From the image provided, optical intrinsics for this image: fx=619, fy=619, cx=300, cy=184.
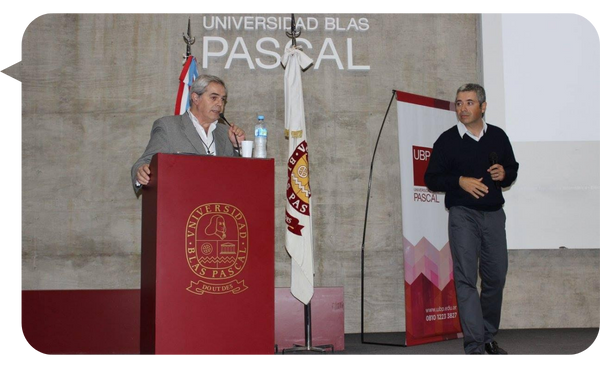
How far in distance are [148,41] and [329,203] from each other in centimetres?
221

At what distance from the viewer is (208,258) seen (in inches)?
105

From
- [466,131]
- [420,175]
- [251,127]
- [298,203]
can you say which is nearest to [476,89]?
[466,131]

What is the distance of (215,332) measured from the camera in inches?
104

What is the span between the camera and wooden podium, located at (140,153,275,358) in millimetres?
2598

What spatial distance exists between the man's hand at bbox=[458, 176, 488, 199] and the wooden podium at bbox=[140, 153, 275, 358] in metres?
1.58

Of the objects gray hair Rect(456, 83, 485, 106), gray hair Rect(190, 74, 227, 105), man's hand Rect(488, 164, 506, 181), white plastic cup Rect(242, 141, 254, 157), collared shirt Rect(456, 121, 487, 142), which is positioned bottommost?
man's hand Rect(488, 164, 506, 181)

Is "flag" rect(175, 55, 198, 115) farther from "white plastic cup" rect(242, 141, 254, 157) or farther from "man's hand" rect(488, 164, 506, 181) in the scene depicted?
"man's hand" rect(488, 164, 506, 181)

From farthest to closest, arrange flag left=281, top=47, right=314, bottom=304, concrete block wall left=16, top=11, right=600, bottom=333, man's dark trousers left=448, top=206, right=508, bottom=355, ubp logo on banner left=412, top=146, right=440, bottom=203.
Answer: concrete block wall left=16, top=11, right=600, bottom=333, ubp logo on banner left=412, top=146, right=440, bottom=203, flag left=281, top=47, right=314, bottom=304, man's dark trousers left=448, top=206, right=508, bottom=355

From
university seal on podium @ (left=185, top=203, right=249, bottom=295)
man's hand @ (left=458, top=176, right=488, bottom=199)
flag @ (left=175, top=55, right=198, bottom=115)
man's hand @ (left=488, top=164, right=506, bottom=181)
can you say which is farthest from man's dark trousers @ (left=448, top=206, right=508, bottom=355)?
flag @ (left=175, top=55, right=198, bottom=115)

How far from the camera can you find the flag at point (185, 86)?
16.7 ft

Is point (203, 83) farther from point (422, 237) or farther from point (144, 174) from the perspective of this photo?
point (422, 237)

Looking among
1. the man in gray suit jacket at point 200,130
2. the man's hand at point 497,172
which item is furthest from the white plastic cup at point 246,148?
the man's hand at point 497,172

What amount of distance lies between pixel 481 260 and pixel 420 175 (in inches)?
43.3

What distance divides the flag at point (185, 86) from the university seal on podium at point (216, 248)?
8.41ft
